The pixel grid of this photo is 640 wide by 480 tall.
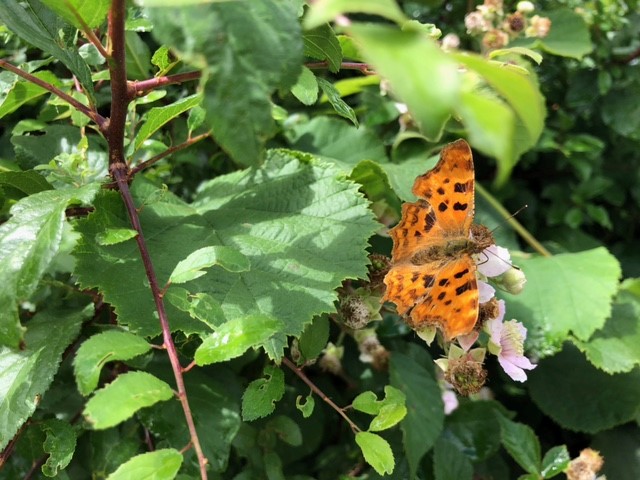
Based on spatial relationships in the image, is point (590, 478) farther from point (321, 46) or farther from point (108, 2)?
point (108, 2)

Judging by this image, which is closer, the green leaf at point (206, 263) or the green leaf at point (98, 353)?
the green leaf at point (98, 353)

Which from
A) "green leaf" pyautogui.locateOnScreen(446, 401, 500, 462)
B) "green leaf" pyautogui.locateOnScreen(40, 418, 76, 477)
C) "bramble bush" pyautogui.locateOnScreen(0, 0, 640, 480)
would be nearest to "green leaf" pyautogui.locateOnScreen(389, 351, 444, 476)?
"bramble bush" pyautogui.locateOnScreen(0, 0, 640, 480)

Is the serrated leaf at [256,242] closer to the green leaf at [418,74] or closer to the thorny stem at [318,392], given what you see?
the thorny stem at [318,392]

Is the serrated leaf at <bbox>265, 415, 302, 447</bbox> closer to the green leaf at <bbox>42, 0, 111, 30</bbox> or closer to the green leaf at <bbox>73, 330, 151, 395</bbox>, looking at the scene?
the green leaf at <bbox>73, 330, 151, 395</bbox>

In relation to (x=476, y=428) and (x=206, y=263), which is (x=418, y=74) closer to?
(x=206, y=263)

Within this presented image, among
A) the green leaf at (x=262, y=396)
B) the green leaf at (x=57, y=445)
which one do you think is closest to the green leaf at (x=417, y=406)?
the green leaf at (x=262, y=396)

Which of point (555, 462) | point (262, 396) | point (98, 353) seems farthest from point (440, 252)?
point (98, 353)

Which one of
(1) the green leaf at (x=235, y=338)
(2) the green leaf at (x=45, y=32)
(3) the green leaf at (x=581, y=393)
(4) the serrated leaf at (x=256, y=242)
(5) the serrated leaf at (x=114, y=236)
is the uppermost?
(2) the green leaf at (x=45, y=32)
